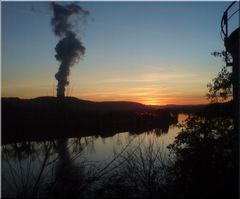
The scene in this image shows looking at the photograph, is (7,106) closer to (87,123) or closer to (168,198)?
(87,123)

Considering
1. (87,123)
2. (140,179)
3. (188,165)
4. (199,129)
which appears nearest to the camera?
(140,179)

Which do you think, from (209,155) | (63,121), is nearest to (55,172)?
(209,155)

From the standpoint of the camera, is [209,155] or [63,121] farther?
[63,121]

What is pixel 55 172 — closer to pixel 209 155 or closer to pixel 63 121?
pixel 209 155

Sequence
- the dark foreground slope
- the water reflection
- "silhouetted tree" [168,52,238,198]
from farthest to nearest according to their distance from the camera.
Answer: the dark foreground slope → "silhouetted tree" [168,52,238,198] → the water reflection

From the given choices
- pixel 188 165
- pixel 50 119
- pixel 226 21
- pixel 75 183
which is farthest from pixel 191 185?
pixel 50 119

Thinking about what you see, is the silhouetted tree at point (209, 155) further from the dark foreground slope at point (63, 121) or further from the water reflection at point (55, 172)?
the dark foreground slope at point (63, 121)

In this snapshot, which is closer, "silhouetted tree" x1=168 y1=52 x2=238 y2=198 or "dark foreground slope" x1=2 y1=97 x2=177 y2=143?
"silhouetted tree" x1=168 y1=52 x2=238 y2=198

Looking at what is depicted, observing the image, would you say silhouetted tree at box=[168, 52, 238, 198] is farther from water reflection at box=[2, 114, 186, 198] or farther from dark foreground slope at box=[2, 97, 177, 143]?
dark foreground slope at box=[2, 97, 177, 143]

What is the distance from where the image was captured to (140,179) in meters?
9.28

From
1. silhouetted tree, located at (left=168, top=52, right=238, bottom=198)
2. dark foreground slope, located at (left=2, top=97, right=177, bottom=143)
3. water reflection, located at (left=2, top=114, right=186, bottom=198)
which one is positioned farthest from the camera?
dark foreground slope, located at (left=2, top=97, right=177, bottom=143)

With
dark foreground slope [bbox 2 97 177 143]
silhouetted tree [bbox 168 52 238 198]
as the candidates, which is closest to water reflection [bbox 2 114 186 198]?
silhouetted tree [bbox 168 52 238 198]

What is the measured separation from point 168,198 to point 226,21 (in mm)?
4639

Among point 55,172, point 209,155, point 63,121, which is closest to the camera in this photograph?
point 55,172
